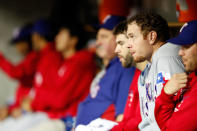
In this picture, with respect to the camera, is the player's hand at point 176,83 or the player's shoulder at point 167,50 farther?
the player's shoulder at point 167,50

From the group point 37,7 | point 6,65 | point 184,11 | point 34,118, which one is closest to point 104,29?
point 184,11

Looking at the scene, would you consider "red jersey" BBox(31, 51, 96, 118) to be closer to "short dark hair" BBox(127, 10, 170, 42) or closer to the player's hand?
"short dark hair" BBox(127, 10, 170, 42)

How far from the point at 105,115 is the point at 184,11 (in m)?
0.77

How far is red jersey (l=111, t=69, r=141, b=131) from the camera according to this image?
160 cm

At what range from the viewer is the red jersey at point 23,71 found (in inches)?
134

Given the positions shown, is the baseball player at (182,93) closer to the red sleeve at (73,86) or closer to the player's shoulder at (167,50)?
the player's shoulder at (167,50)

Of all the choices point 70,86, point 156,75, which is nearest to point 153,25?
point 156,75

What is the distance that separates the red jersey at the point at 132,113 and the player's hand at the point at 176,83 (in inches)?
11.6

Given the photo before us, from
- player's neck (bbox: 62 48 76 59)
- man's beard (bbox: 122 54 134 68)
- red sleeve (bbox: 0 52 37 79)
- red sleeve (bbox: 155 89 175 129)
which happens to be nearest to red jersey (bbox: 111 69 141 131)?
man's beard (bbox: 122 54 134 68)

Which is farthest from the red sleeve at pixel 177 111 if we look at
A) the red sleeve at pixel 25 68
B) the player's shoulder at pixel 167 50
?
the red sleeve at pixel 25 68

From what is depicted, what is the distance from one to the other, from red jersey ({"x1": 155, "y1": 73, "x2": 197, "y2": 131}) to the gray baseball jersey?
5cm

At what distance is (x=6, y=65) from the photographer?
11.3 feet

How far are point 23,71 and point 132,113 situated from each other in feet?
6.21

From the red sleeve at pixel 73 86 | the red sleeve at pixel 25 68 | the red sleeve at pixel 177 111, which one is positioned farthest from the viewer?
the red sleeve at pixel 25 68
